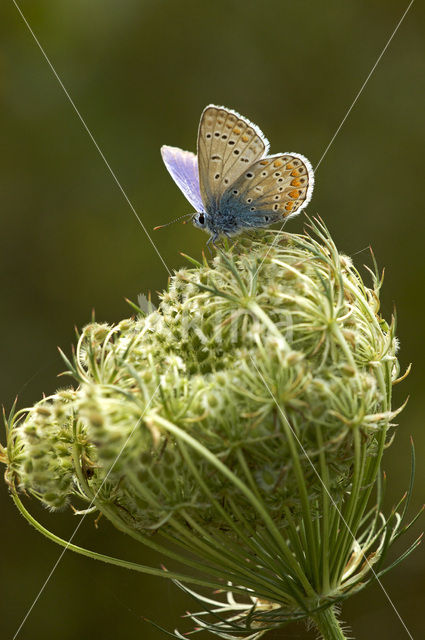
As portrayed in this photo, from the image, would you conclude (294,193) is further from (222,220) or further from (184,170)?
(184,170)

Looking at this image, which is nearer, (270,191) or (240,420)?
(240,420)

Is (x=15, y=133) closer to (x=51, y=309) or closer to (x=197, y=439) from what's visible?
(x=51, y=309)

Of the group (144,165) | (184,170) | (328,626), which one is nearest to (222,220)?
(184,170)

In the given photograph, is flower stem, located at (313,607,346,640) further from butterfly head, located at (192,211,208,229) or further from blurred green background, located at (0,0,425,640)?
blurred green background, located at (0,0,425,640)

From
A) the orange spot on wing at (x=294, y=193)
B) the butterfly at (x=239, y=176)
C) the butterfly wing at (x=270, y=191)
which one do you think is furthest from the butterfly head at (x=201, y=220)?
the orange spot on wing at (x=294, y=193)

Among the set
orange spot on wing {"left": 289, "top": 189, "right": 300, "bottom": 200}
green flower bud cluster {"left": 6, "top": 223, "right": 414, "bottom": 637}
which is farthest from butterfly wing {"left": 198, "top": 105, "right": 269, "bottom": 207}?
green flower bud cluster {"left": 6, "top": 223, "right": 414, "bottom": 637}

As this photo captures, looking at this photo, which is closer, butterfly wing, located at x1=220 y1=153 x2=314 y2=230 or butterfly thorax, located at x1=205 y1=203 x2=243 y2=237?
butterfly wing, located at x1=220 y1=153 x2=314 y2=230

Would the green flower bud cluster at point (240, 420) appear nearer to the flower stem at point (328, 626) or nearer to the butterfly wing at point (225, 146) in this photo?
the flower stem at point (328, 626)
